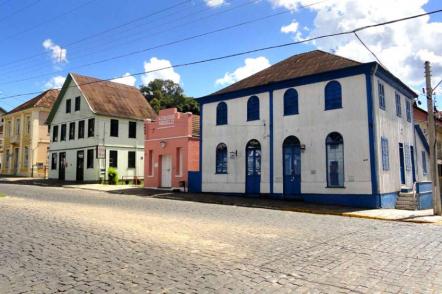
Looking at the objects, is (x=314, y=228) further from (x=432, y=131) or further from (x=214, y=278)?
(x=432, y=131)

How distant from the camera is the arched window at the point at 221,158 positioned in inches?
877

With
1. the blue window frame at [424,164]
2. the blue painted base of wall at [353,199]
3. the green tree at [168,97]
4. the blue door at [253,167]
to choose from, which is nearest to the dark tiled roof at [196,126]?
the blue door at [253,167]

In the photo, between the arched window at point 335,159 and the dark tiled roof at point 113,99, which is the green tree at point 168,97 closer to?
the dark tiled roof at point 113,99

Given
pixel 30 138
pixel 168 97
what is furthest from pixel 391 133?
pixel 168 97

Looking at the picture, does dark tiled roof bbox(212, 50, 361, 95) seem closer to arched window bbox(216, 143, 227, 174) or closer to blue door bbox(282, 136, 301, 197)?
arched window bbox(216, 143, 227, 174)

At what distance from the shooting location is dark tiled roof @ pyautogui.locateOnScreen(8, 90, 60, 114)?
41031 mm

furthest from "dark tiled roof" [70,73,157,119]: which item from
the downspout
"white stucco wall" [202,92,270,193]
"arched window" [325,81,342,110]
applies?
the downspout

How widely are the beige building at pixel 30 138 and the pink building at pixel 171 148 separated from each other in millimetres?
18750

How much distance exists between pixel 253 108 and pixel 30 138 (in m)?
29.6

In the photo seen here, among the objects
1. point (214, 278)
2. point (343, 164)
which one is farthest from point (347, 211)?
point (214, 278)

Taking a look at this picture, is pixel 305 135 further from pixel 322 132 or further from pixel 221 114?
pixel 221 114

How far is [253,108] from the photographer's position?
2127cm

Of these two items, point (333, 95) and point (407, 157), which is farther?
point (407, 157)

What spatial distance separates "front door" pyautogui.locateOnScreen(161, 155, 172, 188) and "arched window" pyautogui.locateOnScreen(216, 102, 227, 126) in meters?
5.06
